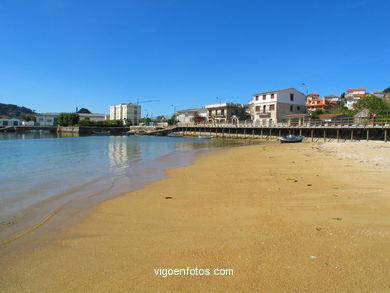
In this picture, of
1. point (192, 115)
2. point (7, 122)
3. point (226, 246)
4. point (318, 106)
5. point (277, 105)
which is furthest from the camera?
point (7, 122)

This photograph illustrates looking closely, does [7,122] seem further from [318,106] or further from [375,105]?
[375,105]

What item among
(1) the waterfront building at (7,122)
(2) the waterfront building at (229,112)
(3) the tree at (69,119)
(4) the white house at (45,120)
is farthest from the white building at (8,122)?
(2) the waterfront building at (229,112)

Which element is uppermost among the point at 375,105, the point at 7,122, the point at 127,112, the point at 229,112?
the point at 127,112

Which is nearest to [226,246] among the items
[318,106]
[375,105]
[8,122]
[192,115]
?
[375,105]

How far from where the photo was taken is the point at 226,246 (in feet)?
14.2

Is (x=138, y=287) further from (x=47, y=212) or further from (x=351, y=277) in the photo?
(x=47, y=212)

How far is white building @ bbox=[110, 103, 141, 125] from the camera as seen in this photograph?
5995 inches

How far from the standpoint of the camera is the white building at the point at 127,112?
152 meters

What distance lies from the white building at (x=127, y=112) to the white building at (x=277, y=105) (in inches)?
3755

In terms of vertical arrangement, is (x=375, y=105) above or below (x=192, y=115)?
below

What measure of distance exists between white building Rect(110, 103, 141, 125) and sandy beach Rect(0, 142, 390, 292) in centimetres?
14798

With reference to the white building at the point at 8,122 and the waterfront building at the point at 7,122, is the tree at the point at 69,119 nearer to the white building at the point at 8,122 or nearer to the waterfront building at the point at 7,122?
the waterfront building at the point at 7,122

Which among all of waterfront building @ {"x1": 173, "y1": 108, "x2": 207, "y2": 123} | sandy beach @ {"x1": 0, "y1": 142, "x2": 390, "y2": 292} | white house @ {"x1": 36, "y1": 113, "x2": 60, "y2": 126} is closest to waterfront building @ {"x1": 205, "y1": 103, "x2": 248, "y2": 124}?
waterfront building @ {"x1": 173, "y1": 108, "x2": 207, "y2": 123}

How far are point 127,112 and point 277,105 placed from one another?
10874 cm
